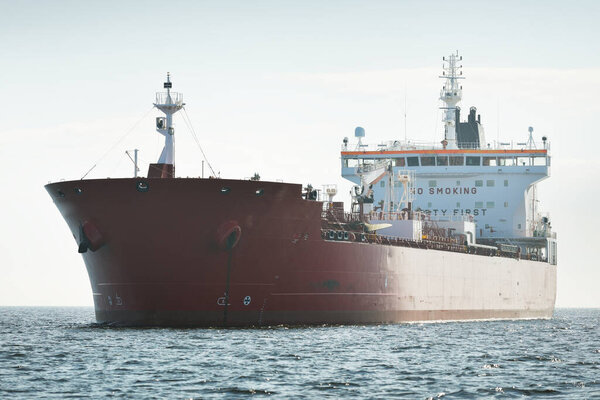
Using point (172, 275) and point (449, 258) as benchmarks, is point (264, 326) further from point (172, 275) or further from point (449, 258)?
point (449, 258)

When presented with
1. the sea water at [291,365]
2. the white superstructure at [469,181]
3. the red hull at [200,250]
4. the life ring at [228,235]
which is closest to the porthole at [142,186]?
the red hull at [200,250]

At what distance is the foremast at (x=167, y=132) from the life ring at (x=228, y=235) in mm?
3176

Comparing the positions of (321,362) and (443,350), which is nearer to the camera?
(321,362)

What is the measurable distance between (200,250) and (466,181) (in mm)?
24045

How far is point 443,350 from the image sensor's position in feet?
94.3

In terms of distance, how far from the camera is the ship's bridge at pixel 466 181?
51.9 meters

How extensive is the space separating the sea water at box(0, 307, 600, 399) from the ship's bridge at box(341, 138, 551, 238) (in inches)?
708

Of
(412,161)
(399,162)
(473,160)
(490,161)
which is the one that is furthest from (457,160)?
(399,162)

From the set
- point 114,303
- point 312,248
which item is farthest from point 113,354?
point 312,248

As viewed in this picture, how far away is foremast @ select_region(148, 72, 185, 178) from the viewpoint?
1321 inches

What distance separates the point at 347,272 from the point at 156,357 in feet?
38.4

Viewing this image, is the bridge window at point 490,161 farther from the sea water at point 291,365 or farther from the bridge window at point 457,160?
the sea water at point 291,365

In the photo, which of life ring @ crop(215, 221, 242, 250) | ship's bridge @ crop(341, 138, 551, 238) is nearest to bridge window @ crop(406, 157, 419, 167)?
ship's bridge @ crop(341, 138, 551, 238)

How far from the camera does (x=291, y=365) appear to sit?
2386 centimetres
